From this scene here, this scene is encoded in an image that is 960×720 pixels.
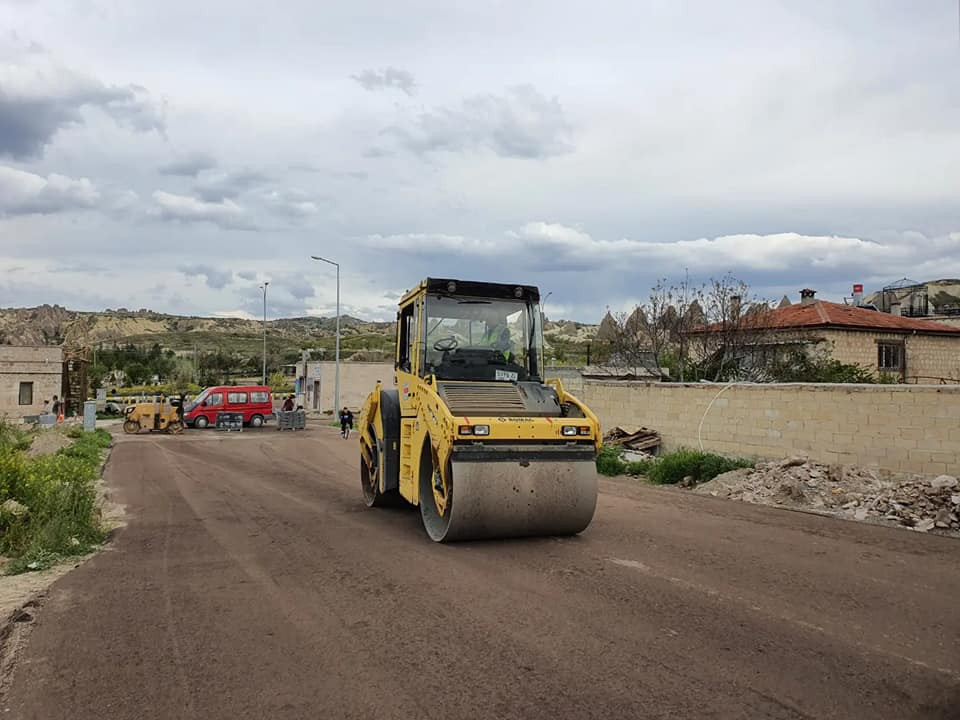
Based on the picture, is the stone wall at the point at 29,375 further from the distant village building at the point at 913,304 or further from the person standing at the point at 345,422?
the distant village building at the point at 913,304

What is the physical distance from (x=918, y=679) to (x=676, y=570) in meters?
2.67

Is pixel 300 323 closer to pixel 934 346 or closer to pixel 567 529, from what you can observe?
pixel 934 346

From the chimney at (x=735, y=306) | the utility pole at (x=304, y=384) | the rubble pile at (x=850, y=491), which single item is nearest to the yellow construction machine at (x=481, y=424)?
the rubble pile at (x=850, y=491)

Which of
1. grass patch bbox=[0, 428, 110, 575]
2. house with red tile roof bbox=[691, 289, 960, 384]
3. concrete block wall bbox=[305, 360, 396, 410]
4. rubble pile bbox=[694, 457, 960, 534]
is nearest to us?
grass patch bbox=[0, 428, 110, 575]

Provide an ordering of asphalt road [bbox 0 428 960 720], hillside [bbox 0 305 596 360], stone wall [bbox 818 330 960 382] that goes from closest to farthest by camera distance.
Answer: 1. asphalt road [bbox 0 428 960 720]
2. stone wall [bbox 818 330 960 382]
3. hillside [bbox 0 305 596 360]

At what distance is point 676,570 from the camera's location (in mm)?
6922

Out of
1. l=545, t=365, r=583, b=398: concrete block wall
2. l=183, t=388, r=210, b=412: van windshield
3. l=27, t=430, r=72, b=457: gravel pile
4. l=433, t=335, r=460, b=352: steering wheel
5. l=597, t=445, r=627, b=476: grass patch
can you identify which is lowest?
l=597, t=445, r=627, b=476: grass patch

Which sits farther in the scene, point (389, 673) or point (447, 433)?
point (447, 433)

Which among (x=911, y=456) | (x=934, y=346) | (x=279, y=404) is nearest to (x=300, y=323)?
(x=279, y=404)

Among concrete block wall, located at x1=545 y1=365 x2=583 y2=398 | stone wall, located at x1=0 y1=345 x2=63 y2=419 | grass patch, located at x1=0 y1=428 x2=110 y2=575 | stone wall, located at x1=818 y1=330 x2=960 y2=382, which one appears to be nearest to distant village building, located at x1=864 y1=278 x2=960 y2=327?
stone wall, located at x1=818 y1=330 x2=960 y2=382

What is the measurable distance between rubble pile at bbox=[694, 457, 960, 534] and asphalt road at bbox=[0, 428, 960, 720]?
99cm

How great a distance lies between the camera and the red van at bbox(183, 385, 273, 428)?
3559 centimetres

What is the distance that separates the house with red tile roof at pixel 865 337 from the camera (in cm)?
2384

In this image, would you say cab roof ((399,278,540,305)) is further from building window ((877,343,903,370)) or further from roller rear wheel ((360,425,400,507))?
building window ((877,343,903,370))
